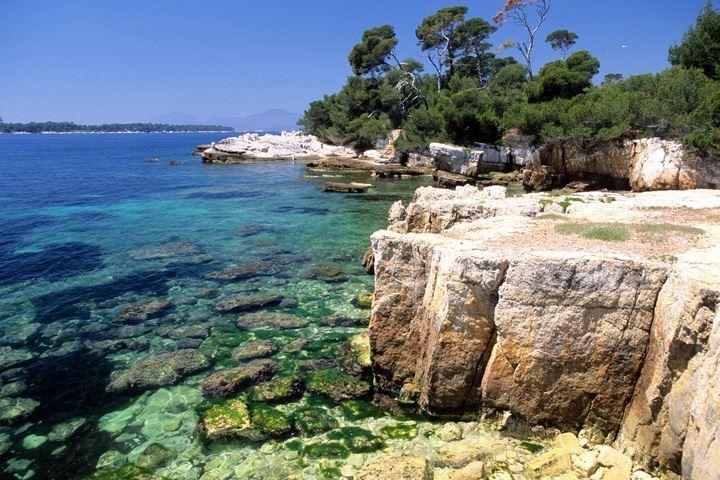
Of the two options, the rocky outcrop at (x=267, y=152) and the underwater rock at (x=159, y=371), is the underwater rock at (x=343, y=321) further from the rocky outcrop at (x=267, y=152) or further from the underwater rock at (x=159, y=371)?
the rocky outcrop at (x=267, y=152)

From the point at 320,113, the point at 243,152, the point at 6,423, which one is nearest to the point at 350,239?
the point at 6,423

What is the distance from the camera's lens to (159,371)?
12.7 metres

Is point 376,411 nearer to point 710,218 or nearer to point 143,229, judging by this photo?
point 710,218

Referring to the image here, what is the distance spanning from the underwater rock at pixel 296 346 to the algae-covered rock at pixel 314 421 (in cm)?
303

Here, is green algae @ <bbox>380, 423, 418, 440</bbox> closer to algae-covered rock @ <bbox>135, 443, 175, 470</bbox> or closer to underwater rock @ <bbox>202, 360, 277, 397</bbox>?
underwater rock @ <bbox>202, 360, 277, 397</bbox>

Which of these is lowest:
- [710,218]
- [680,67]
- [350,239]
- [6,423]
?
[6,423]

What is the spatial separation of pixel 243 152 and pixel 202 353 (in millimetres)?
66812

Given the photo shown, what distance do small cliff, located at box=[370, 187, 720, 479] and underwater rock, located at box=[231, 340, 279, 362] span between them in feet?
12.7

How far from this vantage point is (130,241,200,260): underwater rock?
2366 centimetres

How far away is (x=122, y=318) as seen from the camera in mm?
16188

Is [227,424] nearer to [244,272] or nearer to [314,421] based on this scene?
[314,421]

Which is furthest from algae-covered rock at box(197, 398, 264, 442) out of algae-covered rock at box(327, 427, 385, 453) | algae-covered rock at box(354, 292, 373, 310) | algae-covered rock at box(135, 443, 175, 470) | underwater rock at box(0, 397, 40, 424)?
algae-covered rock at box(354, 292, 373, 310)

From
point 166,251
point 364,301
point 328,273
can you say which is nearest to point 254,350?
point 364,301

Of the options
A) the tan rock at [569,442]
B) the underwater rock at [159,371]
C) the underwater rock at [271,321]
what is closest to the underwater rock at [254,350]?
the underwater rock at [159,371]
